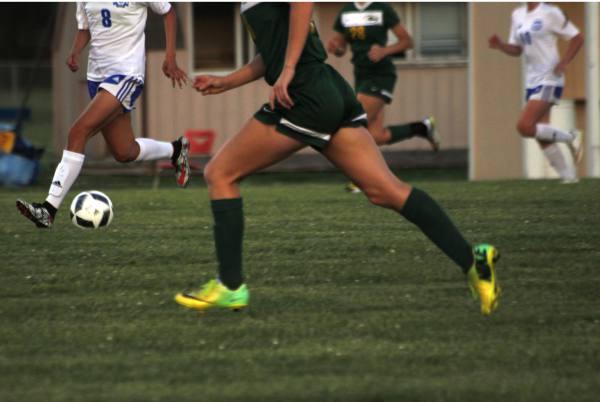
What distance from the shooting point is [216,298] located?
6.63 metres

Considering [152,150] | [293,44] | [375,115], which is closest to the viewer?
[293,44]

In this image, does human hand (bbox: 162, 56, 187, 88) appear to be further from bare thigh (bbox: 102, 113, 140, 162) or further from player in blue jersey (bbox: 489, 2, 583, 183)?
player in blue jersey (bbox: 489, 2, 583, 183)

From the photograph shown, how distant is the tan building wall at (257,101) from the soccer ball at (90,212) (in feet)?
41.8

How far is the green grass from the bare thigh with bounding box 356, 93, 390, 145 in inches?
139

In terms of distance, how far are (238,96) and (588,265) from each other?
49.7 ft

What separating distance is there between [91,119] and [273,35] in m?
3.78

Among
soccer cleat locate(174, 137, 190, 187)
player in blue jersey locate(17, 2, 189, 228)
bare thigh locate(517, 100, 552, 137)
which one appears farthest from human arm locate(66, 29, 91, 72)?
bare thigh locate(517, 100, 552, 137)

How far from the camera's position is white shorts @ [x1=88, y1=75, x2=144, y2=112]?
10.1 m

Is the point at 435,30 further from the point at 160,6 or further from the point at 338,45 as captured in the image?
the point at 160,6

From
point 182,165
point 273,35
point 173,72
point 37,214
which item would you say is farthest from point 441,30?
point 273,35

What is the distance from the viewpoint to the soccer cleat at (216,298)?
6.64m

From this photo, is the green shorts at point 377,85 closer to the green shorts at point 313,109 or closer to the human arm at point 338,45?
the human arm at point 338,45

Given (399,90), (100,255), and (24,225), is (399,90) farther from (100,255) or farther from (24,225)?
(100,255)

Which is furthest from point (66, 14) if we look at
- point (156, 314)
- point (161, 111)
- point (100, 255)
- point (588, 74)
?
point (156, 314)
